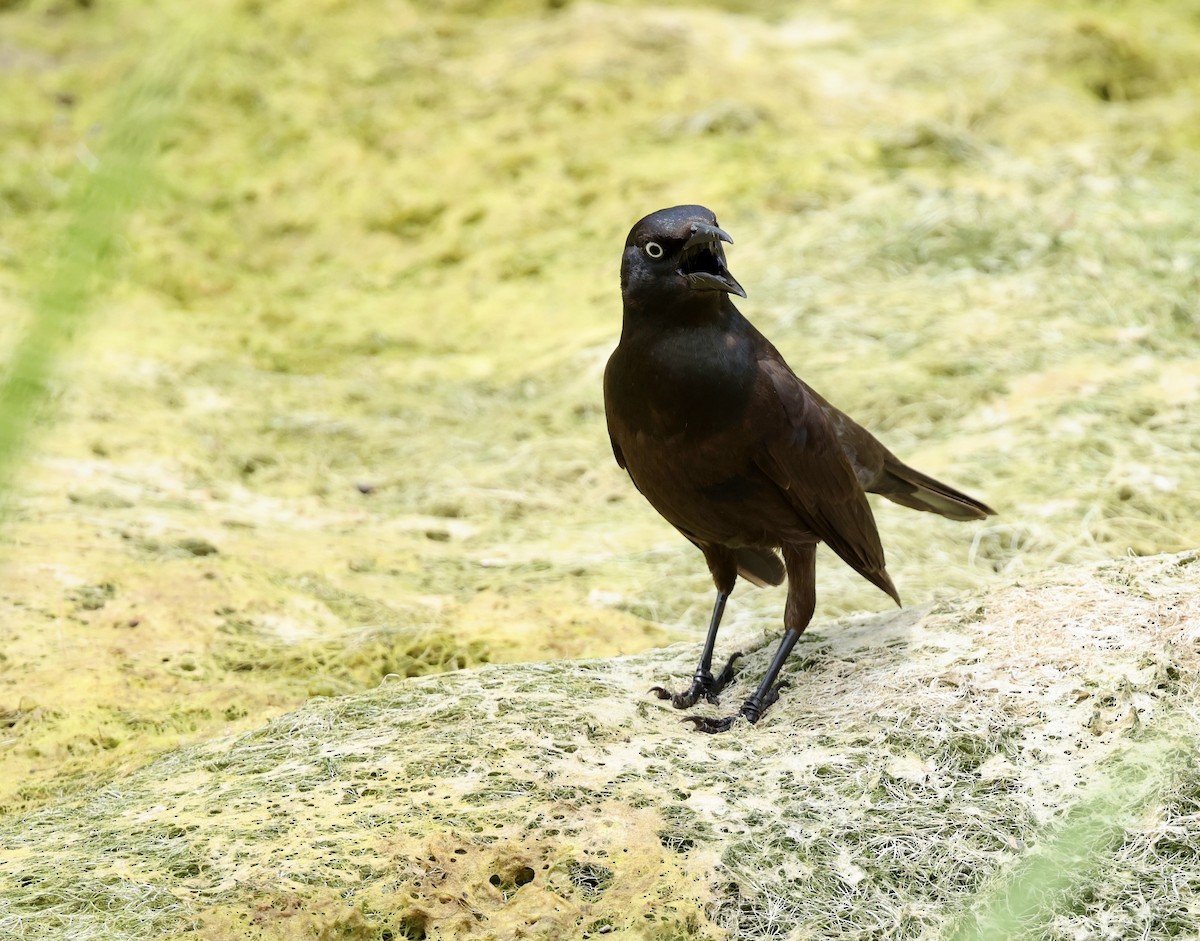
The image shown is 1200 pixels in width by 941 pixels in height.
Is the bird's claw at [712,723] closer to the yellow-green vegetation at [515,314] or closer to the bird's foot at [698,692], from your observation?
the bird's foot at [698,692]

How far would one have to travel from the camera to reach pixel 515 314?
9.12m

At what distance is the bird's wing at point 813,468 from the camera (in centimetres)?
360

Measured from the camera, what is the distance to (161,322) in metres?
8.85

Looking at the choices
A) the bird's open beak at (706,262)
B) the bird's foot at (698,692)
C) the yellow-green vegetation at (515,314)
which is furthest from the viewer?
the yellow-green vegetation at (515,314)

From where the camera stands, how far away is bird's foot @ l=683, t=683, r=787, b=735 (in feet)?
11.7

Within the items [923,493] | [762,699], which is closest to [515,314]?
[923,493]

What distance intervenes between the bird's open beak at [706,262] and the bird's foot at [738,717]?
1157mm

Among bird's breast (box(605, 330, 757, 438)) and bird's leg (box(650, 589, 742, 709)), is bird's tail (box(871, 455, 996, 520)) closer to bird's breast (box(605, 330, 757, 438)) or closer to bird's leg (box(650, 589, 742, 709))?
bird's leg (box(650, 589, 742, 709))

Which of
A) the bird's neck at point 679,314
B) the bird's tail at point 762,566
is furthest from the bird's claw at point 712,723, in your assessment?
the bird's neck at point 679,314

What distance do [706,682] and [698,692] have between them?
0.05 m

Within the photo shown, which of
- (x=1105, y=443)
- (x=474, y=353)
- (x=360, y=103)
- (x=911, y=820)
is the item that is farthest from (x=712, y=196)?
(x=911, y=820)

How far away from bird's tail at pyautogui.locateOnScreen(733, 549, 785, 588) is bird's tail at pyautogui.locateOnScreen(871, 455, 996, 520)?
0.41 meters

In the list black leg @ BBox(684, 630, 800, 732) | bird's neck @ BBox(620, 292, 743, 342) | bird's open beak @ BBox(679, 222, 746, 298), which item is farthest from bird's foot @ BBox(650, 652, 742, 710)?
bird's open beak @ BBox(679, 222, 746, 298)

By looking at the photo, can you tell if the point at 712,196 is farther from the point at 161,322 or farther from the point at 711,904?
the point at 711,904
